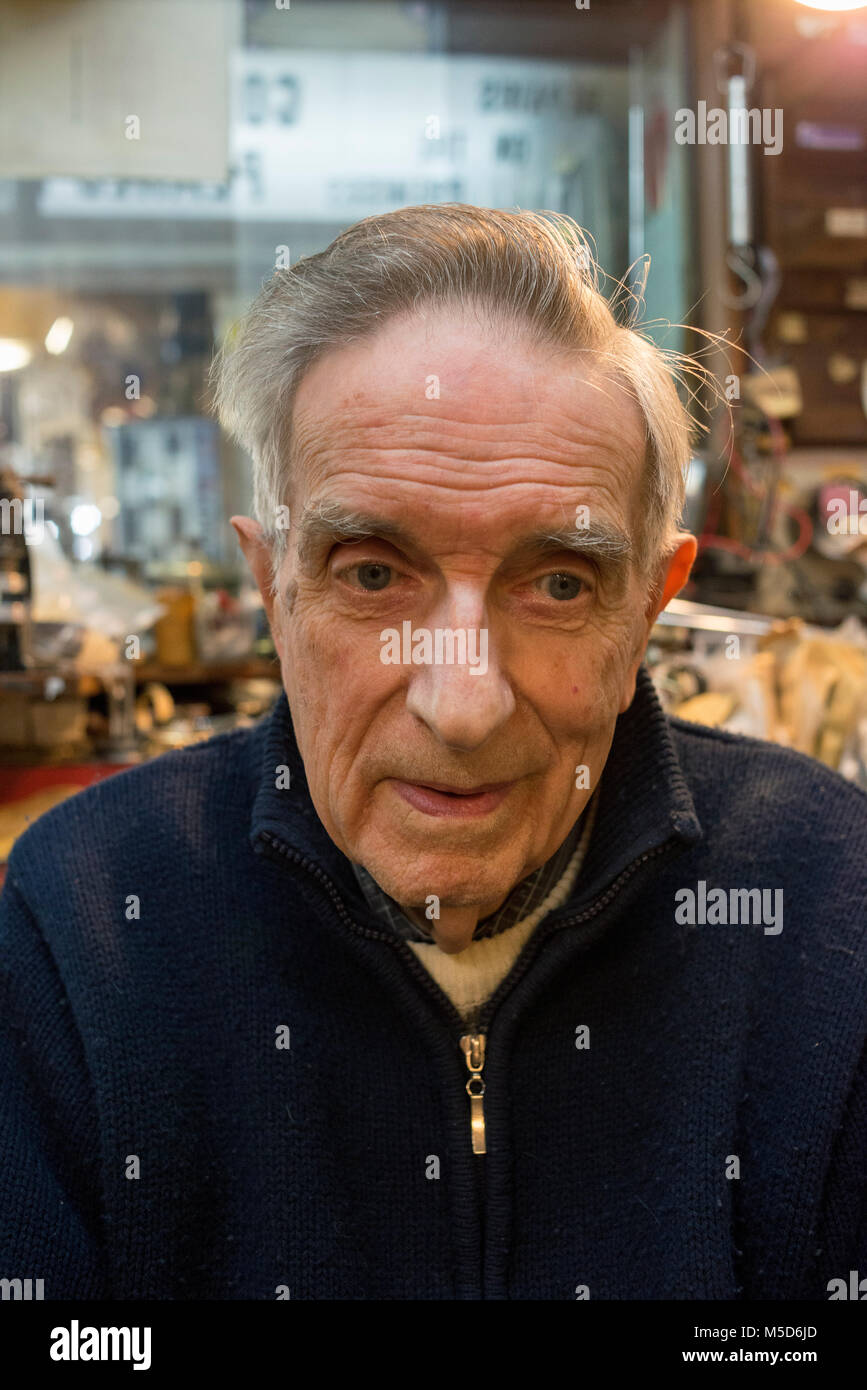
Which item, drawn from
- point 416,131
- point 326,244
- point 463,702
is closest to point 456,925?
point 463,702

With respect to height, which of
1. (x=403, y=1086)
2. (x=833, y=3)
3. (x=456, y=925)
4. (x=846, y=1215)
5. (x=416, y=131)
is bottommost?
(x=846, y=1215)

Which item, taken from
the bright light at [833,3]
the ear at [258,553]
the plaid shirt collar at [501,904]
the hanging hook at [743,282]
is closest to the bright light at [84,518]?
the hanging hook at [743,282]

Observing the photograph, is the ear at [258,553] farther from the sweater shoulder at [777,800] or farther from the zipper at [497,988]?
the sweater shoulder at [777,800]

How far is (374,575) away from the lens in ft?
3.56

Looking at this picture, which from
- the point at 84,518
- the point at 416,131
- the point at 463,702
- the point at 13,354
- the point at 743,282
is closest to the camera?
the point at 463,702

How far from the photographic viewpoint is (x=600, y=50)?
4230 millimetres

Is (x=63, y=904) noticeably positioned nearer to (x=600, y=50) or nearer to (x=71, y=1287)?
(x=71, y=1287)

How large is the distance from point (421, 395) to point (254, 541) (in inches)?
10.5

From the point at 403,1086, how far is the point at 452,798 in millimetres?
316

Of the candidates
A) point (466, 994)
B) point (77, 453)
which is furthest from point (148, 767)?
point (77, 453)

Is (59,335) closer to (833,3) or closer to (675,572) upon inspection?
(833,3)

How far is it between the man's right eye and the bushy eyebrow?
2cm

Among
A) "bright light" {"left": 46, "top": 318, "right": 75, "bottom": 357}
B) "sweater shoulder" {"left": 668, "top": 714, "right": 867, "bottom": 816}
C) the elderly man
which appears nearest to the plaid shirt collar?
the elderly man

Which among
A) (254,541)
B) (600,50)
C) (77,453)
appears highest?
(600,50)
